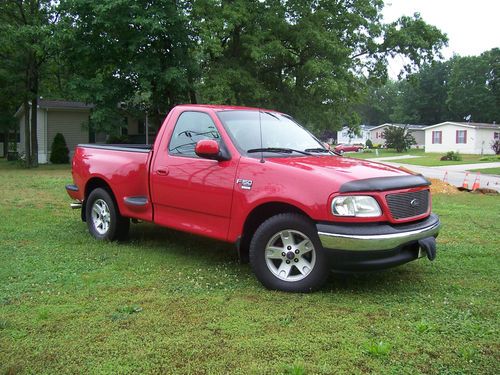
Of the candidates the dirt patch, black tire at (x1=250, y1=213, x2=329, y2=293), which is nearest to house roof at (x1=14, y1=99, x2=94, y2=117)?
the dirt patch

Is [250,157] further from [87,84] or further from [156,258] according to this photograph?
[87,84]

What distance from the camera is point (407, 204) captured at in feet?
15.3

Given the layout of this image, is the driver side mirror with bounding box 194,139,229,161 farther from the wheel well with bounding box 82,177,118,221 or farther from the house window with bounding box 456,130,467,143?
the house window with bounding box 456,130,467,143

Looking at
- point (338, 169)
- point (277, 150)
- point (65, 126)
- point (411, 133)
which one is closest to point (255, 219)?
point (277, 150)

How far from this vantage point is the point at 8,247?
21.5ft

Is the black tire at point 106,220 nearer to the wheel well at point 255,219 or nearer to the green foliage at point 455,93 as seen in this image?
the wheel well at point 255,219

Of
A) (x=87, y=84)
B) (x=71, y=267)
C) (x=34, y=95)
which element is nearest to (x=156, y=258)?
(x=71, y=267)

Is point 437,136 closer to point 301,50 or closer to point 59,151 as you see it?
point 301,50

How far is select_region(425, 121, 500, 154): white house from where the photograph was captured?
50.3 m

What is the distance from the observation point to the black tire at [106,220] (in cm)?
672

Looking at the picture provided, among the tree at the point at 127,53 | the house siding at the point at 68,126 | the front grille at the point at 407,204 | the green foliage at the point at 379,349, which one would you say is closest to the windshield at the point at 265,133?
the front grille at the point at 407,204

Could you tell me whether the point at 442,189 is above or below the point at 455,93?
below

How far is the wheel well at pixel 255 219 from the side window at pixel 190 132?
1015 mm

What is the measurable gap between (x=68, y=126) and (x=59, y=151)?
2736 mm
